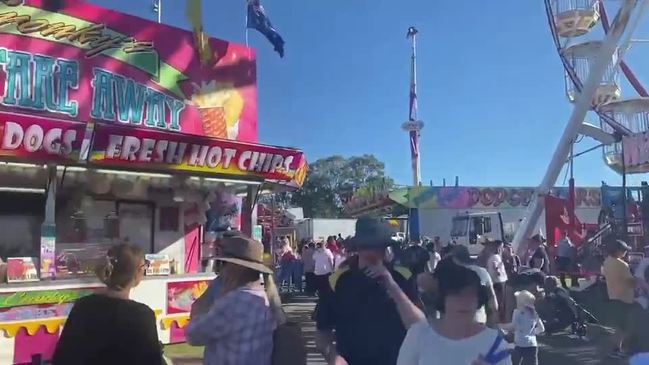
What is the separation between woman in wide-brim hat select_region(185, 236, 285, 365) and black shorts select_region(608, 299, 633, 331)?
398 centimetres

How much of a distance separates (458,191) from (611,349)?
32.8m

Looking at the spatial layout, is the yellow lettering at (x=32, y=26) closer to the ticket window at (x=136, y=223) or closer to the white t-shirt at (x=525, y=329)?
the ticket window at (x=136, y=223)

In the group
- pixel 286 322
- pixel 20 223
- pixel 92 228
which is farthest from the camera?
pixel 92 228

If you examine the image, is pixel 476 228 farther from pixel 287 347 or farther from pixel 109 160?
pixel 287 347

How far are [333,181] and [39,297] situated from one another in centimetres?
8507

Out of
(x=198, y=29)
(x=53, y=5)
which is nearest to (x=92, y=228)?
(x=53, y=5)

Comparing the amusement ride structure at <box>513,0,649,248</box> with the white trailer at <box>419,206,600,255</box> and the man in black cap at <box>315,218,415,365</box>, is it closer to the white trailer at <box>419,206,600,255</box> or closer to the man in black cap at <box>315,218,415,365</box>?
the white trailer at <box>419,206,600,255</box>

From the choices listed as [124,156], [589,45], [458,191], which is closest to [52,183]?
[124,156]

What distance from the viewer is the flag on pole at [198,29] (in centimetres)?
1368

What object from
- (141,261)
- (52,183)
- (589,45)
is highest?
(589,45)

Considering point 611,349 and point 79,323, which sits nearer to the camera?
point 79,323

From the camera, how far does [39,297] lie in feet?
31.3

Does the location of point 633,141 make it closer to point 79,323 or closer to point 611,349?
point 611,349

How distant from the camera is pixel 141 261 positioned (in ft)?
12.0
